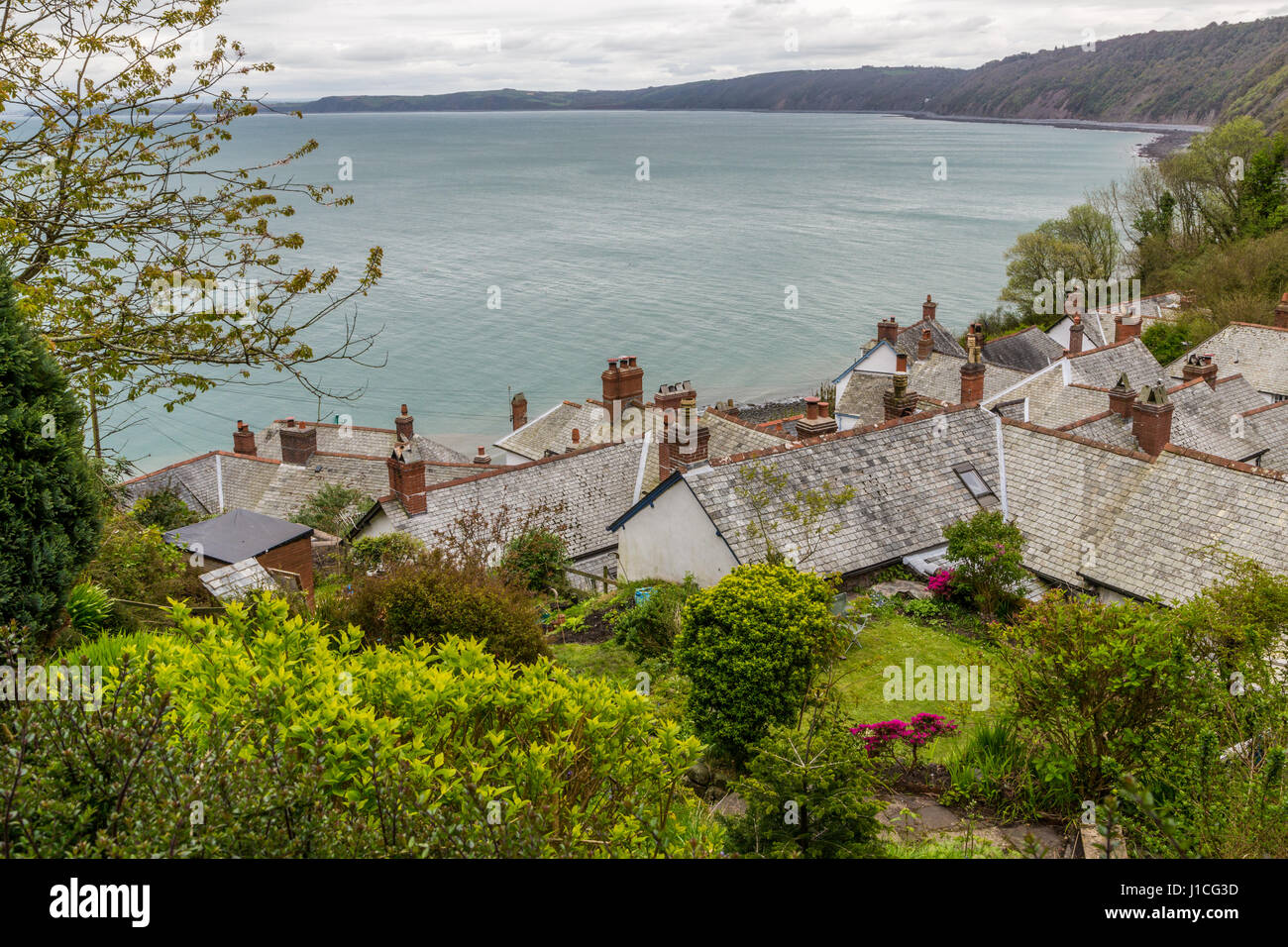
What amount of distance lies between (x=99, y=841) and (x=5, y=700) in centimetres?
379

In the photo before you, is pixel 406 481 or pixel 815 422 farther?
pixel 406 481

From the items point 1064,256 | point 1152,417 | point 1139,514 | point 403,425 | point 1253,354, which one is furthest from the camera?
point 1064,256

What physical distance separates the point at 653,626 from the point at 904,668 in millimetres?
5100

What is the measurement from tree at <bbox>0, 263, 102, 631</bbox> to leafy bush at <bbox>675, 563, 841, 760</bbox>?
837 cm

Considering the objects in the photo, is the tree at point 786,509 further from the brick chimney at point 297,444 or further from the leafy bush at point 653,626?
the brick chimney at point 297,444

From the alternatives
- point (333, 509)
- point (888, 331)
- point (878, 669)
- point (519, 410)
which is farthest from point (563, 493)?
point (888, 331)

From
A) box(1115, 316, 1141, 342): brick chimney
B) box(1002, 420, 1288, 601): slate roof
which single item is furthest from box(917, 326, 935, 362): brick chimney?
box(1002, 420, 1288, 601): slate roof

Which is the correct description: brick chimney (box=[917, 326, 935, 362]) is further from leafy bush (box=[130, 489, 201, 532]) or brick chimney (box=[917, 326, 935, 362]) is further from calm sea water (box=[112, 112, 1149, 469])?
leafy bush (box=[130, 489, 201, 532])

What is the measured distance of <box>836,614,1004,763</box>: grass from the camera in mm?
14109

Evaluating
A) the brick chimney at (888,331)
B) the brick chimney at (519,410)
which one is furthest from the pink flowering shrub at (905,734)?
the brick chimney at (519,410)

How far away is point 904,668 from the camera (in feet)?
61.1

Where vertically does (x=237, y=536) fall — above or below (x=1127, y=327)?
below

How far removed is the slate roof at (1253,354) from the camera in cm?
4459

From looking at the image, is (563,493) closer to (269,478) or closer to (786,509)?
(786,509)
